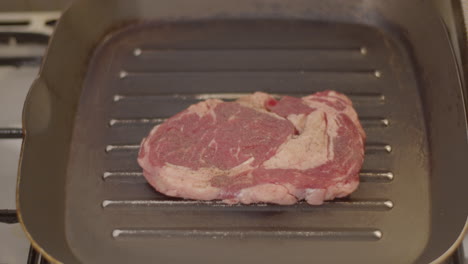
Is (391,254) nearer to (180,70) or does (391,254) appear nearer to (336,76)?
(336,76)

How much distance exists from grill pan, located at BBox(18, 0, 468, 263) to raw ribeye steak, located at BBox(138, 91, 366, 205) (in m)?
0.07

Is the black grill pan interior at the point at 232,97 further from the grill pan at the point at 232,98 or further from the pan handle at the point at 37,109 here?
the pan handle at the point at 37,109

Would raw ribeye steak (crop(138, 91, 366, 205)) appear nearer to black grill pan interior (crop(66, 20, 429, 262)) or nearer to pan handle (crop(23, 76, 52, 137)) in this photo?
black grill pan interior (crop(66, 20, 429, 262))

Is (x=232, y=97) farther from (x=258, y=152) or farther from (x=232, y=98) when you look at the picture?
(x=258, y=152)

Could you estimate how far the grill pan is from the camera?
1.53 meters

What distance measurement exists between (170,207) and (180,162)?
15 cm

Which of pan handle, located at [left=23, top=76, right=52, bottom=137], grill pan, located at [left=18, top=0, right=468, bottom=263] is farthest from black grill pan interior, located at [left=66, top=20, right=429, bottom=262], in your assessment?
pan handle, located at [left=23, top=76, right=52, bottom=137]

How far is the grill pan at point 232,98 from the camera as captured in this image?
1.53 metres

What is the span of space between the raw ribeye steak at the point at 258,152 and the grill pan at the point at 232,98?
2.8 inches

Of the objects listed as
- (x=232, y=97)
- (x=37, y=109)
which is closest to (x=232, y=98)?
(x=232, y=97)

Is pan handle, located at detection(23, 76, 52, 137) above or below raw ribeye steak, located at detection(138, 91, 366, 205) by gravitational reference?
above

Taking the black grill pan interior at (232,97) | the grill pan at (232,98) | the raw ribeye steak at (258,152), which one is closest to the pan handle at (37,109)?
the grill pan at (232,98)

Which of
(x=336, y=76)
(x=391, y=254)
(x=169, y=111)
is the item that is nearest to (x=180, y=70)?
(x=169, y=111)

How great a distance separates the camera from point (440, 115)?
170 cm
